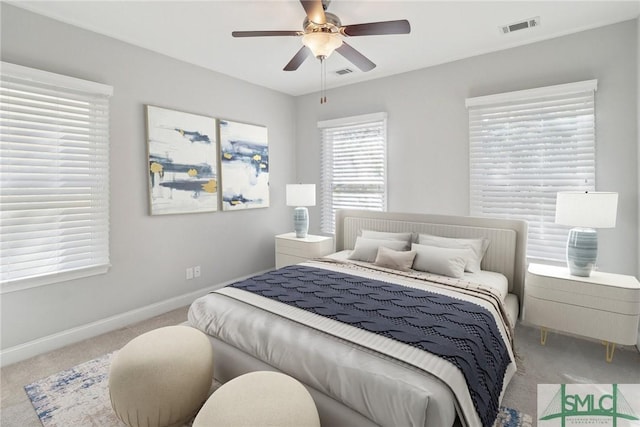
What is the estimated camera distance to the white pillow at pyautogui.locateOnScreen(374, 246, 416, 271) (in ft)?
9.45

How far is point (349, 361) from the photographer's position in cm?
152

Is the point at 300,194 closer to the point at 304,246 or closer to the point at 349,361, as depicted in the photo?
the point at 304,246

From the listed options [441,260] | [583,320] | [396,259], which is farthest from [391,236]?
[583,320]

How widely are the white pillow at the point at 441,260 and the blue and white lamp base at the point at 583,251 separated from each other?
77 cm

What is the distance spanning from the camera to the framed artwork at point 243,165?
395 centimetres

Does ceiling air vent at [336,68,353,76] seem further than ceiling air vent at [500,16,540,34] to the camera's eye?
Yes

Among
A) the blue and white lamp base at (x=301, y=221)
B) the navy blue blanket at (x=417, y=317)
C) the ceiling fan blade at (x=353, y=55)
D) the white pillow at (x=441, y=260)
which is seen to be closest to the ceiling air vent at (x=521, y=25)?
the ceiling fan blade at (x=353, y=55)

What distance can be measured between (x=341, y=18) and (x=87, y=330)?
11.4 ft

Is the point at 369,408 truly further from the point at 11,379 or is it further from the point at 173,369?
the point at 11,379

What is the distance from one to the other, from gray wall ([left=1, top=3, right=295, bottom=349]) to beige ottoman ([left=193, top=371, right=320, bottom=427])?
84.8 inches

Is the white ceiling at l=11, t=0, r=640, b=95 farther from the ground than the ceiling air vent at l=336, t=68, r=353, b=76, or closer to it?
closer to it

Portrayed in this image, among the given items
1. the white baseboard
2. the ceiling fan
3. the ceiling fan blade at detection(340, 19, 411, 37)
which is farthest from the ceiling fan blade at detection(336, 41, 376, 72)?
the white baseboard

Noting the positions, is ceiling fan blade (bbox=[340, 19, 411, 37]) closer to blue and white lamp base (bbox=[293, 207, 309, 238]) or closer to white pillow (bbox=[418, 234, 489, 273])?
white pillow (bbox=[418, 234, 489, 273])

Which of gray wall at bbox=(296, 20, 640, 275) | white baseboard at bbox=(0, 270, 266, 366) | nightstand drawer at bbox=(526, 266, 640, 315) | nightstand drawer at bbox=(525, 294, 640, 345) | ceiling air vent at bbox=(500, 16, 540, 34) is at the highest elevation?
ceiling air vent at bbox=(500, 16, 540, 34)
